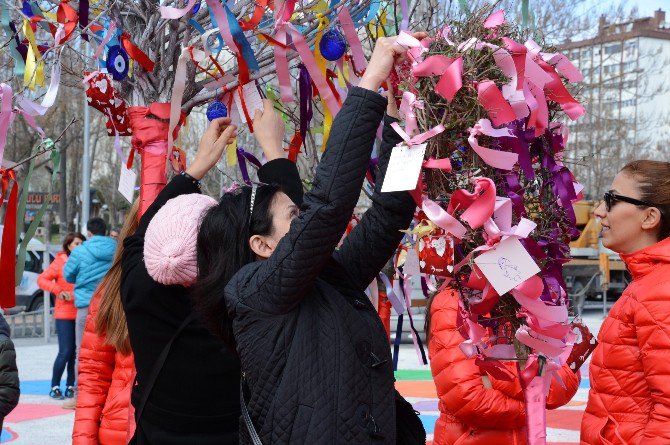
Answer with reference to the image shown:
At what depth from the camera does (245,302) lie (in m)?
2.34

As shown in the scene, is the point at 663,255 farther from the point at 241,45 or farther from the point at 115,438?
the point at 115,438

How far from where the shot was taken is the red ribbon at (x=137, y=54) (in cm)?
370

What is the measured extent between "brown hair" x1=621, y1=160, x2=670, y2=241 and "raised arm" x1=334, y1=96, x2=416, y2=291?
1.05m

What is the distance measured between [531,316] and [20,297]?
22507 millimetres

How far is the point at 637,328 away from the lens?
2959 millimetres

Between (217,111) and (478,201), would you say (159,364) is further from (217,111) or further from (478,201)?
(478,201)

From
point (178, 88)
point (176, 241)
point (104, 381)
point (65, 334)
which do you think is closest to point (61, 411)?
point (65, 334)

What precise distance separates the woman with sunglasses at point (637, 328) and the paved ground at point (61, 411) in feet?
15.5

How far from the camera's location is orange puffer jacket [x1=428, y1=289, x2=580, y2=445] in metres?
3.64

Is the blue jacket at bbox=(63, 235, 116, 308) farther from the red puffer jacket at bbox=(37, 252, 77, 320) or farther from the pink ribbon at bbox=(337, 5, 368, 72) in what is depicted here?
the pink ribbon at bbox=(337, 5, 368, 72)

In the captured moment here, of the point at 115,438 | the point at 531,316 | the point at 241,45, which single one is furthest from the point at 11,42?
the point at 531,316

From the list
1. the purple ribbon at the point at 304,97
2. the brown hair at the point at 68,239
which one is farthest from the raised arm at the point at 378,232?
the brown hair at the point at 68,239

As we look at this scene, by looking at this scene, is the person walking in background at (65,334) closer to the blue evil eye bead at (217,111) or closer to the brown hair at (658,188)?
the blue evil eye bead at (217,111)

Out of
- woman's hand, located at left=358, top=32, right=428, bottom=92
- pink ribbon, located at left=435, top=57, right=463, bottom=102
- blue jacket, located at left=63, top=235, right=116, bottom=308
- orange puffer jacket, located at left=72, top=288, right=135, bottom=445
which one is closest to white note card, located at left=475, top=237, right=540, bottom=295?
pink ribbon, located at left=435, top=57, right=463, bottom=102
